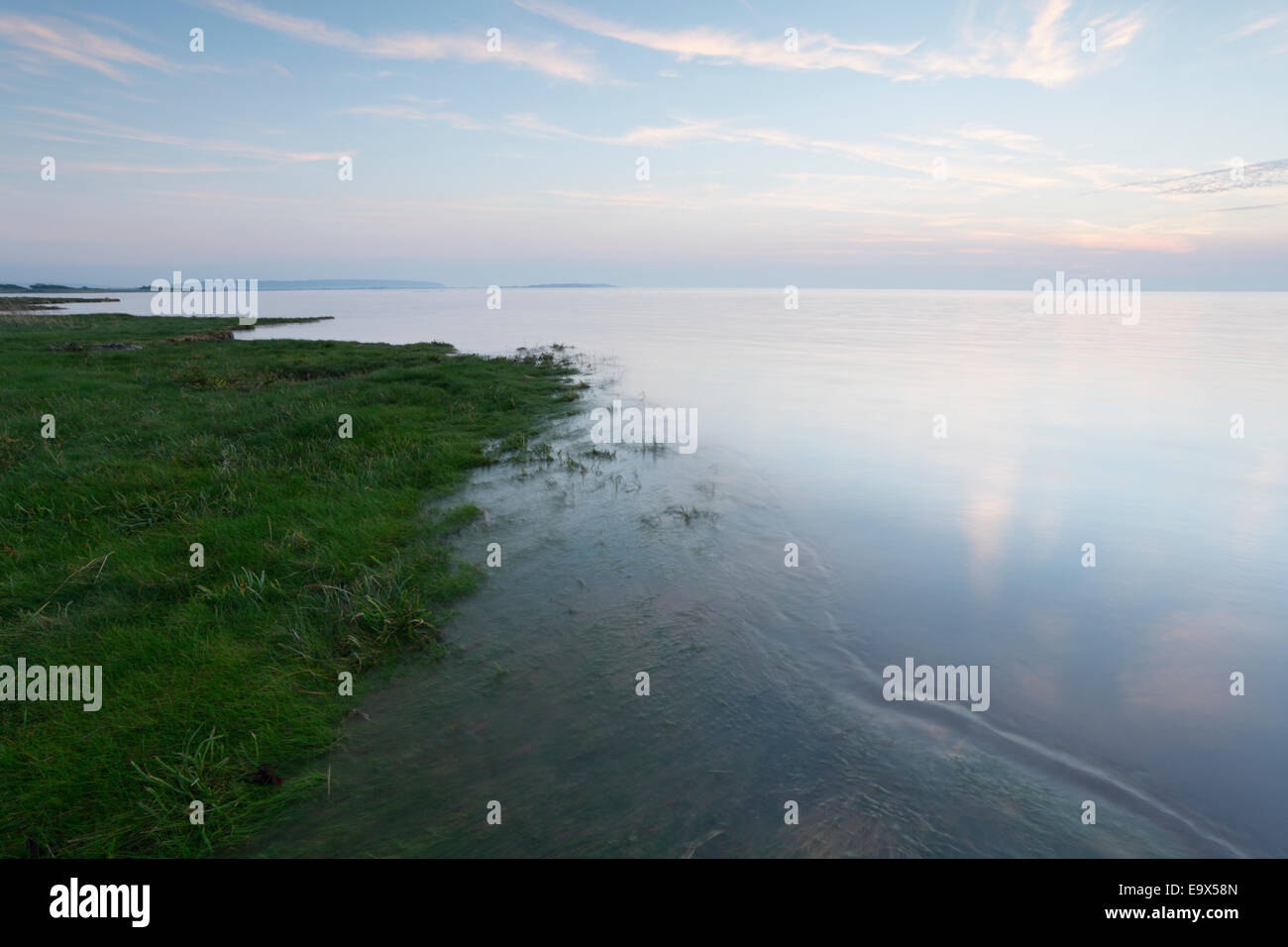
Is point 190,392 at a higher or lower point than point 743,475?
higher

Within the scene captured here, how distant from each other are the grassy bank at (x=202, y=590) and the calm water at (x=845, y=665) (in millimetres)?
712

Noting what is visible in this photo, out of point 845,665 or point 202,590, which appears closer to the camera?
point 845,665

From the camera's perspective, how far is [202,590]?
→ 26.3 feet

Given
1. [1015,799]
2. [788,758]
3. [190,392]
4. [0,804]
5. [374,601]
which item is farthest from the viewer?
[190,392]

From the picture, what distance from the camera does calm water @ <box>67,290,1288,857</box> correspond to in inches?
209

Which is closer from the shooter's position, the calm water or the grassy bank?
the grassy bank

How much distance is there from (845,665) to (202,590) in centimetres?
869

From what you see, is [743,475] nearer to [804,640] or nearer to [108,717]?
[804,640]

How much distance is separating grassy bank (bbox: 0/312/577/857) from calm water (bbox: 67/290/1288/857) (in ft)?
2.34
